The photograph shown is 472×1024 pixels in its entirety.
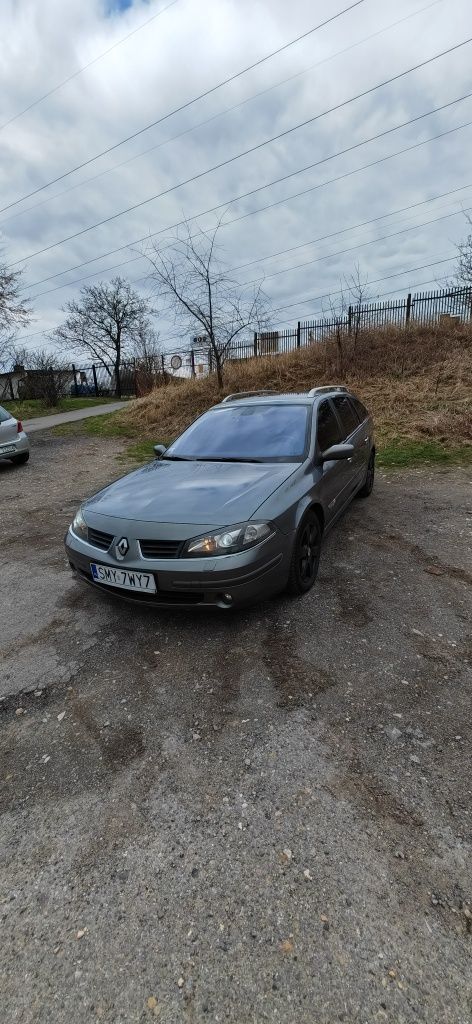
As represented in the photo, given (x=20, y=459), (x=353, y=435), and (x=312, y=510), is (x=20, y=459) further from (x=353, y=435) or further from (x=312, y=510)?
(x=312, y=510)

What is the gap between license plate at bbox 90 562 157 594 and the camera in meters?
2.97

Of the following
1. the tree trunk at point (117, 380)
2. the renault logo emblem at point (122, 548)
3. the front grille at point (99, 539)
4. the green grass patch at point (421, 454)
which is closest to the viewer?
the renault logo emblem at point (122, 548)

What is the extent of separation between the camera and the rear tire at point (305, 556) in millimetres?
3424

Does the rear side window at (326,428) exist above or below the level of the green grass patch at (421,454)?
above

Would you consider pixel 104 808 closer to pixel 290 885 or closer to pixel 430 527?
pixel 290 885

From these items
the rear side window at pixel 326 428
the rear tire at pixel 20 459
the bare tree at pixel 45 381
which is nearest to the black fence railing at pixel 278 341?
the bare tree at pixel 45 381

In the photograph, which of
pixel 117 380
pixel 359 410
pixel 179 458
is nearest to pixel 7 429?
pixel 179 458

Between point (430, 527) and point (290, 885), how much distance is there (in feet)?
13.8

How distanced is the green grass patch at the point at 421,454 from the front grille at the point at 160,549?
20.5 feet

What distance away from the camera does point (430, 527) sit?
17.2 feet

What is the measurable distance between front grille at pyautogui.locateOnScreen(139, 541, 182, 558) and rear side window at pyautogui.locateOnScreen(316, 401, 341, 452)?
1.80 metres

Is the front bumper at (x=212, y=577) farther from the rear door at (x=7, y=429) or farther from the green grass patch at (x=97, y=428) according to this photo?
the green grass patch at (x=97, y=428)

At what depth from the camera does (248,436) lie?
4.38m

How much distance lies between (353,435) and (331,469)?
1.21 metres
